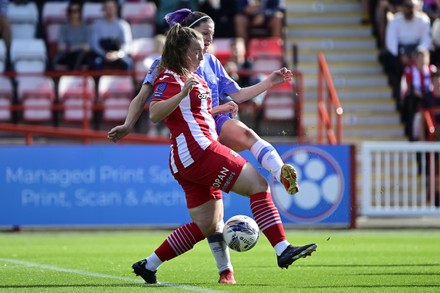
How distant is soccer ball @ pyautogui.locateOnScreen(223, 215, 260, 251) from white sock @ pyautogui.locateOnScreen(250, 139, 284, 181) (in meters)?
0.43

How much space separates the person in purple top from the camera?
8.56m

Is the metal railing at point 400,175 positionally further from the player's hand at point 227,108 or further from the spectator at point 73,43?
the player's hand at point 227,108

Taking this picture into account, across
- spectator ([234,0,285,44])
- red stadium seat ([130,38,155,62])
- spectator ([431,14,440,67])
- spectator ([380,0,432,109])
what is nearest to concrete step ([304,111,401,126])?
spectator ([380,0,432,109])

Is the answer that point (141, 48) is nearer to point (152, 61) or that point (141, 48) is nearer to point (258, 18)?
point (152, 61)

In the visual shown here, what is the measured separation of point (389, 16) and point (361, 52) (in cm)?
125

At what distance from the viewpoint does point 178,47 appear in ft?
27.3

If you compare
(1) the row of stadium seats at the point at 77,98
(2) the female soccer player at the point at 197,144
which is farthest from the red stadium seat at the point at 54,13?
(2) the female soccer player at the point at 197,144

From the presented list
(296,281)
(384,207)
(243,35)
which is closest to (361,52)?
(243,35)

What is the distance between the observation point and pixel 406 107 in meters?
20.1

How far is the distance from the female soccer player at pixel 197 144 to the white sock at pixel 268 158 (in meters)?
0.13

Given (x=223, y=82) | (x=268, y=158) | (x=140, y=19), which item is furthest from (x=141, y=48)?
(x=268, y=158)

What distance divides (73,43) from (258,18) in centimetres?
349

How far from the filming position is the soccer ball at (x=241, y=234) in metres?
8.54

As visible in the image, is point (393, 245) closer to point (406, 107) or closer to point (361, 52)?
point (406, 107)
